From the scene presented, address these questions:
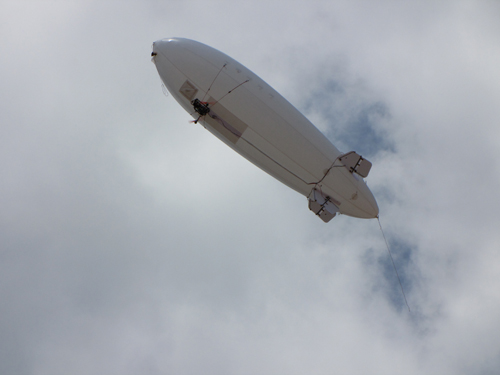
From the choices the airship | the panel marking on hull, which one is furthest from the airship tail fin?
the panel marking on hull

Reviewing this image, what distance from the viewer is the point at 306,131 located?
37938mm

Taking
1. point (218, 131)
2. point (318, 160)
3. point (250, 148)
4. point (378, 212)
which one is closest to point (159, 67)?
point (218, 131)

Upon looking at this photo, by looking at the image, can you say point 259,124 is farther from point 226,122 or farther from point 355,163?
point 355,163

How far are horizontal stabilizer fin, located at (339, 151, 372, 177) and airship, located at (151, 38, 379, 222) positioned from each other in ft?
0.32

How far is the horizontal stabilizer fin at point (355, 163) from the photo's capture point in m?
39.6

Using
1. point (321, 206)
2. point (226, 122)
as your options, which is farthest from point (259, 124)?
point (321, 206)

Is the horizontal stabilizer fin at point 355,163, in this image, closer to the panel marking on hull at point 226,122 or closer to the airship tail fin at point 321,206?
the airship tail fin at point 321,206

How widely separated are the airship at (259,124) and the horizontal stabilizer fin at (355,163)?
96mm

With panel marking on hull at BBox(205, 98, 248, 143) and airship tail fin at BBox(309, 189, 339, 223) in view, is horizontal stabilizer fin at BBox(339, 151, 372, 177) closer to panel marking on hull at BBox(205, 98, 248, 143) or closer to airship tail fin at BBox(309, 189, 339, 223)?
airship tail fin at BBox(309, 189, 339, 223)

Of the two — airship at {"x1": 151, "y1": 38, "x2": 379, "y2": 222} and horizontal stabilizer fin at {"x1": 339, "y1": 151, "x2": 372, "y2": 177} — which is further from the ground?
horizontal stabilizer fin at {"x1": 339, "y1": 151, "x2": 372, "y2": 177}

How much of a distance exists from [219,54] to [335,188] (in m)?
16.8

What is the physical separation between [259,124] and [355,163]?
10.5 metres

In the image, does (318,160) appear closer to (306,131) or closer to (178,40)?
(306,131)

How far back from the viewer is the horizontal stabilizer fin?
39.6 meters
